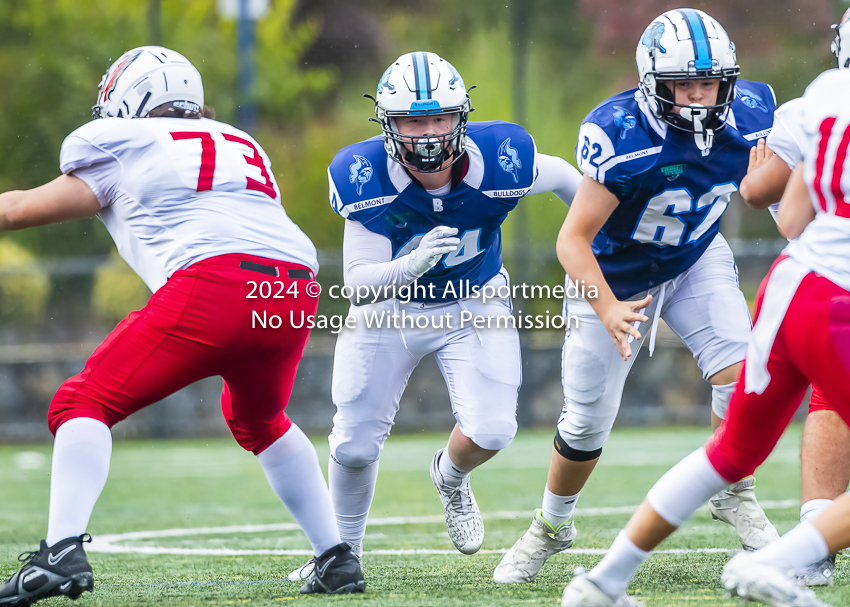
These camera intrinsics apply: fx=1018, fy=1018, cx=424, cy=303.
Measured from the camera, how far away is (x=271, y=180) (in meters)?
3.08

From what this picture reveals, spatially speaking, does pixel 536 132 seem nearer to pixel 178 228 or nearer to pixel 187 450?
pixel 187 450

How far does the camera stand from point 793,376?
2.21 meters

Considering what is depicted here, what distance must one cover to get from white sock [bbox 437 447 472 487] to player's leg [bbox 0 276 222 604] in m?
1.30

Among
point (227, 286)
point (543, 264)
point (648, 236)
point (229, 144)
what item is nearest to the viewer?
point (227, 286)

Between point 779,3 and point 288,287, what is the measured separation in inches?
365

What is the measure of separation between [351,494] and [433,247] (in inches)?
38.8

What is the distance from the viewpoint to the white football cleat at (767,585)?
2014 millimetres

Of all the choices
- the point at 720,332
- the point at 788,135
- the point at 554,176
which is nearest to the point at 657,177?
the point at 554,176

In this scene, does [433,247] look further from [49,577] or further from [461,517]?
[49,577]

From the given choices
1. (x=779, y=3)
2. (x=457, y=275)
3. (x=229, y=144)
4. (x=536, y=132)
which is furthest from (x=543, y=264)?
(x=229, y=144)

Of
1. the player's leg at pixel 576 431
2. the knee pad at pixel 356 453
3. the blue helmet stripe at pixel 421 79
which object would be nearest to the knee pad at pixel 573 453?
the player's leg at pixel 576 431

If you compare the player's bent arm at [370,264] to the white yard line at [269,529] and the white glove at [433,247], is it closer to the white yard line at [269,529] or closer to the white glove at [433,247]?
the white glove at [433,247]

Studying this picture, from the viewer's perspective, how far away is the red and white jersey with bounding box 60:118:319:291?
2.75 metres

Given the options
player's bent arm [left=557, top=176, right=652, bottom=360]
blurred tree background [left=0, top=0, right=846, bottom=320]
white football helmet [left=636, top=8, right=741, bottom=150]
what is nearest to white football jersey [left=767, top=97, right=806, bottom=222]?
player's bent arm [left=557, top=176, right=652, bottom=360]
